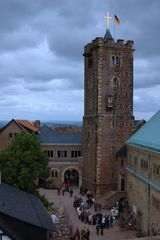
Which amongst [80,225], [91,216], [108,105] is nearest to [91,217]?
[91,216]

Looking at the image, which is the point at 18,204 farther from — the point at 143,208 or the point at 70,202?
the point at 70,202

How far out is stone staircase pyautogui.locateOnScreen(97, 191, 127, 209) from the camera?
44.8 m

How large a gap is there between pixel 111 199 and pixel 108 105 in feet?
39.6

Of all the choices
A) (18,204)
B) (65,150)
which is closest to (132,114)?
(65,150)

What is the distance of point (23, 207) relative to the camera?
24766mm

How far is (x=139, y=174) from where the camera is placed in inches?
1449

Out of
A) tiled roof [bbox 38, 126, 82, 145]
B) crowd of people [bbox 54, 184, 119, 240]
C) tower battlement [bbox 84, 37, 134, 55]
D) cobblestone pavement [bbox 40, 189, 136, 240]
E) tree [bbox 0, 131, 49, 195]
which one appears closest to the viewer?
crowd of people [bbox 54, 184, 119, 240]

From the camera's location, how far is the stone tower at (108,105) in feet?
161

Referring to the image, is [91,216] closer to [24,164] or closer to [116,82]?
[24,164]

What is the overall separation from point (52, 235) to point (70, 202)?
1573 cm

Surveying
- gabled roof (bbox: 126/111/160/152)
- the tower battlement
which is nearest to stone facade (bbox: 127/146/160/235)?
gabled roof (bbox: 126/111/160/152)

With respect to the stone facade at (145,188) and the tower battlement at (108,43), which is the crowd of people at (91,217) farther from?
the tower battlement at (108,43)

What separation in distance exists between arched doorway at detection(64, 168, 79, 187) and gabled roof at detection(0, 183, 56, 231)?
28771 mm

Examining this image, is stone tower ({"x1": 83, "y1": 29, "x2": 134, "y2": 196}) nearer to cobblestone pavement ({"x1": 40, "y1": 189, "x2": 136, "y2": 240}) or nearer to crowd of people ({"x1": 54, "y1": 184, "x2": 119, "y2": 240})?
crowd of people ({"x1": 54, "y1": 184, "x2": 119, "y2": 240})
